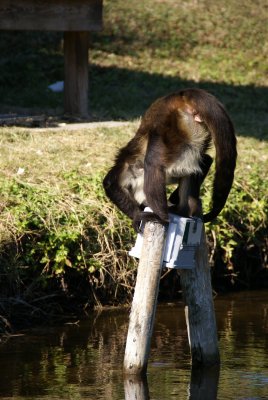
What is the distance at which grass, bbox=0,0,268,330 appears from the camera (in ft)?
26.2

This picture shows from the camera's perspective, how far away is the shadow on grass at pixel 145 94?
14469 millimetres

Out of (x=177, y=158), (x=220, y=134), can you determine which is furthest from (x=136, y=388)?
(x=220, y=134)

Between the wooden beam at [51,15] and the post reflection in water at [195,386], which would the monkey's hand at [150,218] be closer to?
the post reflection in water at [195,386]

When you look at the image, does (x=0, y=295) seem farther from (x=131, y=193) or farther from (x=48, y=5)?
(x=48, y=5)

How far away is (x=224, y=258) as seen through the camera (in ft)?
29.7

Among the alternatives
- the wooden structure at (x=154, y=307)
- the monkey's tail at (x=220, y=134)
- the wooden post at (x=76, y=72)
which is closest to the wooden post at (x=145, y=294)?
the wooden structure at (x=154, y=307)

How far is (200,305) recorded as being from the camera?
6.38 m

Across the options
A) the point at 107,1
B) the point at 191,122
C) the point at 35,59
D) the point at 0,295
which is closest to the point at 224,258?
the point at 0,295

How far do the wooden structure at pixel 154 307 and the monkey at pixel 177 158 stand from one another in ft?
0.68

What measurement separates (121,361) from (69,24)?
6798 mm

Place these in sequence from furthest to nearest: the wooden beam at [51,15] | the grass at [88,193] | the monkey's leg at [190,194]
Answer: the wooden beam at [51,15], the grass at [88,193], the monkey's leg at [190,194]

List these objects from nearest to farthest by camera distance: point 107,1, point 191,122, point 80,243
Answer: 1. point 191,122
2. point 80,243
3. point 107,1

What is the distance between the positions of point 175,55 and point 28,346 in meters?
12.1

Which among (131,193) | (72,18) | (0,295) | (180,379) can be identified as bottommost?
(180,379)
